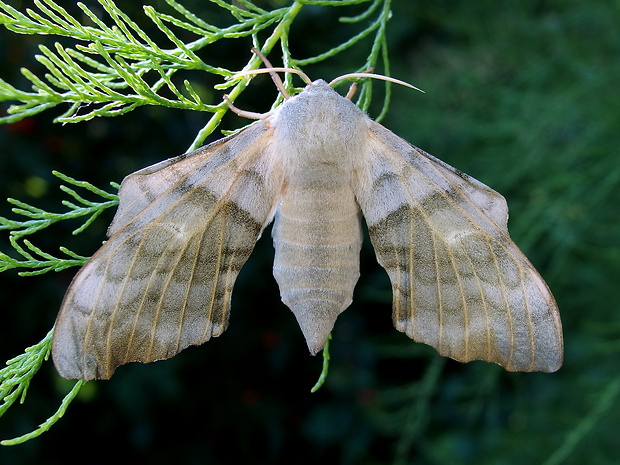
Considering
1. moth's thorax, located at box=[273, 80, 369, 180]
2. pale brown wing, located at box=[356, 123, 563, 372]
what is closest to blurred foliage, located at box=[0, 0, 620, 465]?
pale brown wing, located at box=[356, 123, 563, 372]

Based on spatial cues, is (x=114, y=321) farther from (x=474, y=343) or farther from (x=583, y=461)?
(x=583, y=461)

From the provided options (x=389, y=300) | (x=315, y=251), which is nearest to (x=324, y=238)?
(x=315, y=251)

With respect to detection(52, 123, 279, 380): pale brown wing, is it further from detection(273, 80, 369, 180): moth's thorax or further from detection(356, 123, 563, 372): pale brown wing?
detection(356, 123, 563, 372): pale brown wing

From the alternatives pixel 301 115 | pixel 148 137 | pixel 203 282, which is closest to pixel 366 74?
pixel 301 115

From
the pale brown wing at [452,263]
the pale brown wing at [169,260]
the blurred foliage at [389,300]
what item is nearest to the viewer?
the pale brown wing at [169,260]

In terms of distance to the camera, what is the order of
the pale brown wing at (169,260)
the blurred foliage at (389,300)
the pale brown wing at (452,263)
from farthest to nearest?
the blurred foliage at (389,300) → the pale brown wing at (452,263) → the pale brown wing at (169,260)

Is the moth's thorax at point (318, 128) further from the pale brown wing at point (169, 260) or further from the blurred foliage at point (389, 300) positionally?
the blurred foliage at point (389, 300)

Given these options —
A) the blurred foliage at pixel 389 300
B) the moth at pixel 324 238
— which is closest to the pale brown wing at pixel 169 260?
the moth at pixel 324 238
